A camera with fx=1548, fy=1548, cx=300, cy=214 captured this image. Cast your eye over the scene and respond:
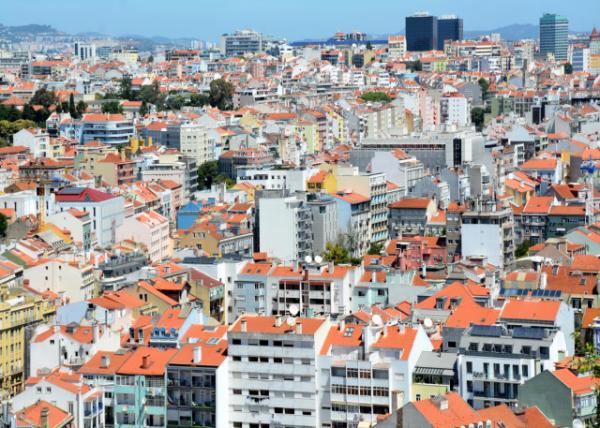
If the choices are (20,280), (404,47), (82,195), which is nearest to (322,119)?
(82,195)

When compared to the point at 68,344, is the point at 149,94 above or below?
above

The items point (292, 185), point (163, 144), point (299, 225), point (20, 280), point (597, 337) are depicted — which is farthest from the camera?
point (163, 144)

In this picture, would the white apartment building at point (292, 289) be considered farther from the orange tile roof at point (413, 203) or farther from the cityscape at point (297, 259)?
the orange tile roof at point (413, 203)

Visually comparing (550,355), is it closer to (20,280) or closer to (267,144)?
(20,280)

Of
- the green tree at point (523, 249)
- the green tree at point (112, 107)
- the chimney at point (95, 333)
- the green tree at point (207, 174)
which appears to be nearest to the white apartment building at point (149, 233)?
the green tree at point (523, 249)

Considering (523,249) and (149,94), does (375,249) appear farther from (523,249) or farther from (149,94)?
(149,94)

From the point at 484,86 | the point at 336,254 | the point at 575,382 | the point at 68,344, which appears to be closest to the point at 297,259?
the point at 336,254

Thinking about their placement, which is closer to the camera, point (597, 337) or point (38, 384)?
point (38, 384)
